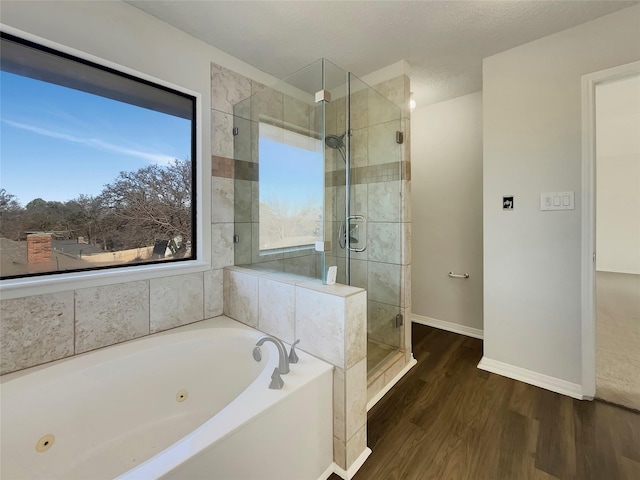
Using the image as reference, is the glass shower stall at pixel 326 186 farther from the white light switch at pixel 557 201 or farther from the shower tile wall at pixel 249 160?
the white light switch at pixel 557 201

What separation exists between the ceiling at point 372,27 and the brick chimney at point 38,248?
139cm

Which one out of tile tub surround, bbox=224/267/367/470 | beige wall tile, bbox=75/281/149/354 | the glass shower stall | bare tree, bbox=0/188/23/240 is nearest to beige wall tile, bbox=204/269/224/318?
the glass shower stall

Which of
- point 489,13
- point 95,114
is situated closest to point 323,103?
point 489,13

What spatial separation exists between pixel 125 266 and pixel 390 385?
192 cm

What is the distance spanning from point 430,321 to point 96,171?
3.17 m

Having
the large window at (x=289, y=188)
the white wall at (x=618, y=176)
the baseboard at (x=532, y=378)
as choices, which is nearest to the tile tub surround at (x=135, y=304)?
the large window at (x=289, y=188)

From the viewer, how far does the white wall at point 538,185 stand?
1743 millimetres

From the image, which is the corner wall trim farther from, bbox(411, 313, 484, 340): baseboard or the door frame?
bbox(411, 313, 484, 340): baseboard

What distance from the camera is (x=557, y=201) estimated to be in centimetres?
183

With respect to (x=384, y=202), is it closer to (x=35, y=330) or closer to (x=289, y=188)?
(x=289, y=188)

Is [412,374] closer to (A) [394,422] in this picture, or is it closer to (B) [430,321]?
(A) [394,422]

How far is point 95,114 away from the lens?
4.89 feet

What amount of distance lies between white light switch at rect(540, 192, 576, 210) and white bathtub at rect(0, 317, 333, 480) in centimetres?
185

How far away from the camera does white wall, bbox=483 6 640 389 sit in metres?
1.74
